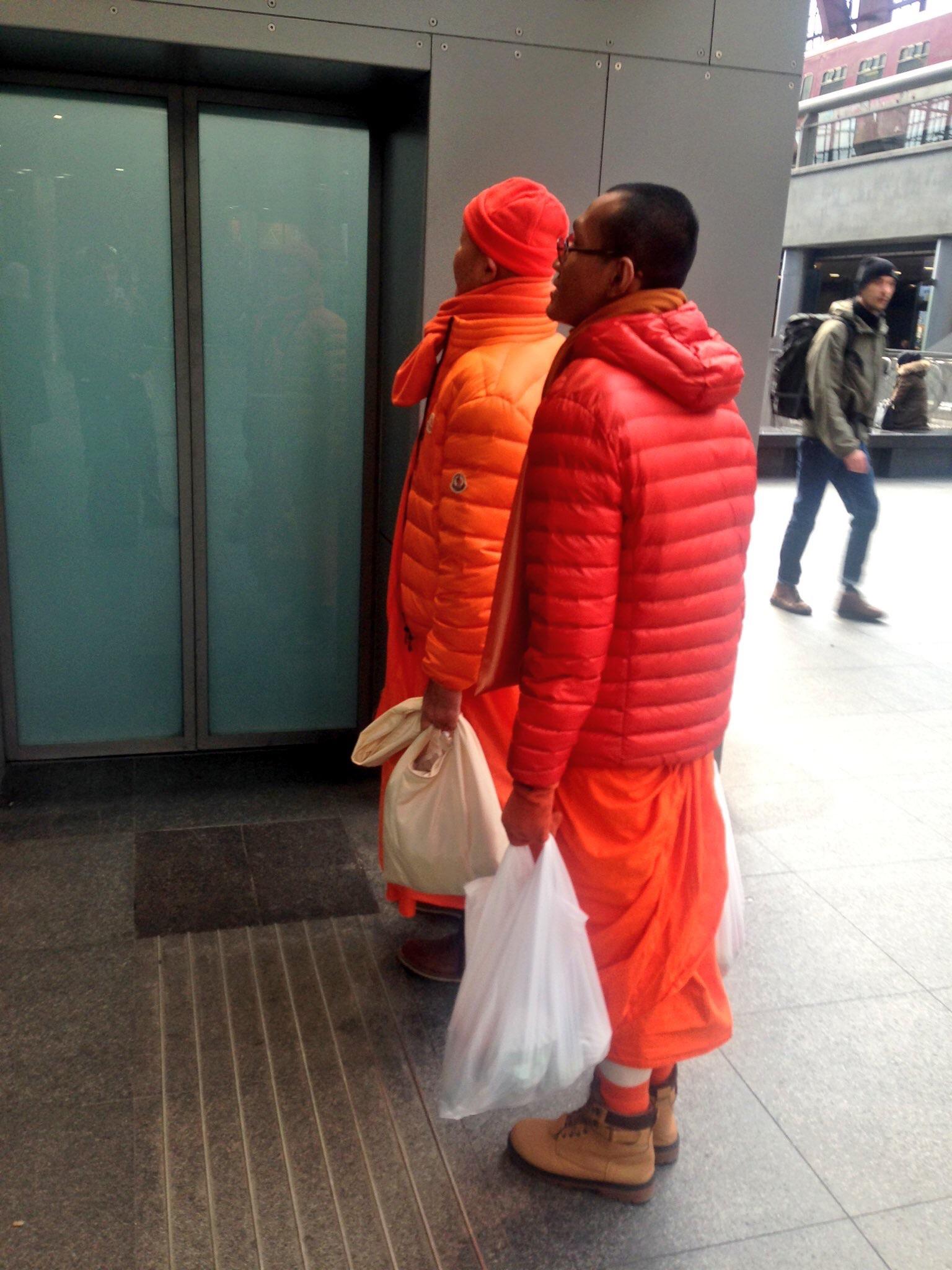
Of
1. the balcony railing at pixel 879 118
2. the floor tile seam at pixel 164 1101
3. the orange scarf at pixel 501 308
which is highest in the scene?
the balcony railing at pixel 879 118

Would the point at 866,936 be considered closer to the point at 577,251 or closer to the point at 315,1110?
the point at 315,1110

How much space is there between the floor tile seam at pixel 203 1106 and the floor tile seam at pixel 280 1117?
16 cm

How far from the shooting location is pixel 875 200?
29.2 metres

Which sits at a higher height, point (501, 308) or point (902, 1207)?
point (501, 308)

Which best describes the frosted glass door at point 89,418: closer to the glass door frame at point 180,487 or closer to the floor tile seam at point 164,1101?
the glass door frame at point 180,487

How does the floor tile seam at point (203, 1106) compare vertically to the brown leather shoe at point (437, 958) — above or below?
below

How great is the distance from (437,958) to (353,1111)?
603mm

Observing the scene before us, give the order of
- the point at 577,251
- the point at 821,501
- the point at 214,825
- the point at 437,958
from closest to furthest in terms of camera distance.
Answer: the point at 577,251 < the point at 437,958 < the point at 214,825 < the point at 821,501

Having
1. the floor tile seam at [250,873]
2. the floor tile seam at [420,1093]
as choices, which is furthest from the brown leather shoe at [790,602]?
the floor tile seam at [420,1093]

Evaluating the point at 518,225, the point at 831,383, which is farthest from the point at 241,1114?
the point at 831,383

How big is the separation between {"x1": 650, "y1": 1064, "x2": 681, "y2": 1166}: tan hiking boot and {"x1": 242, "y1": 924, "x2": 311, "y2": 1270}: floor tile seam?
84 centimetres

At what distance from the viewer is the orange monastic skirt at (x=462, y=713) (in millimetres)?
2883

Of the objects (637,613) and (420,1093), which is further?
(420,1093)

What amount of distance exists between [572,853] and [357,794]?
232cm
